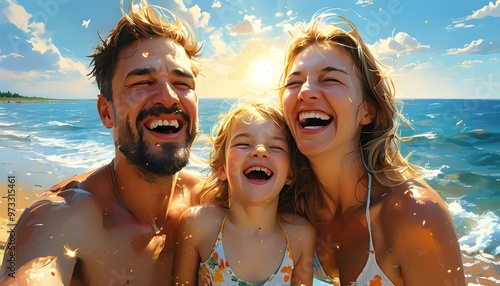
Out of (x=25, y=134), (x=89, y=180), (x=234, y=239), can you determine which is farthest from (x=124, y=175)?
(x=25, y=134)

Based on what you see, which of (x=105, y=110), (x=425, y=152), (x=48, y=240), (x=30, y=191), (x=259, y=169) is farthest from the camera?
(x=425, y=152)

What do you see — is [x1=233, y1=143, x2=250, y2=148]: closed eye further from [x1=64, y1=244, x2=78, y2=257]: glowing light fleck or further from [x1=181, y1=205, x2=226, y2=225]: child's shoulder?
[x1=64, y1=244, x2=78, y2=257]: glowing light fleck

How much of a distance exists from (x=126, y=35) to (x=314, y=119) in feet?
5.30

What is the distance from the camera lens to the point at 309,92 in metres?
3.29

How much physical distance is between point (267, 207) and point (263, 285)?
1.88 feet

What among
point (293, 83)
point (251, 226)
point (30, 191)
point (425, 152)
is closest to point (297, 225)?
point (251, 226)

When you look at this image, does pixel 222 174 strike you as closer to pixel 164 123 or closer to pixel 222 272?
pixel 164 123

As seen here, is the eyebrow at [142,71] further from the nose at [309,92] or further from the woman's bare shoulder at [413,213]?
the woman's bare shoulder at [413,213]

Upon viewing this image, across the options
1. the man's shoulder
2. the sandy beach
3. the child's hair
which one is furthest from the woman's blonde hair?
the man's shoulder

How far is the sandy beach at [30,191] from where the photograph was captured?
275 inches

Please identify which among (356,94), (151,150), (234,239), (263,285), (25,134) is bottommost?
(25,134)

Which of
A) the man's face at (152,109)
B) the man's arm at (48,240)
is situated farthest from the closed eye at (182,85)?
the man's arm at (48,240)

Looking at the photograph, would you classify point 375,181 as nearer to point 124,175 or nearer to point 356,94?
point 356,94

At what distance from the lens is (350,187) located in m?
3.58
